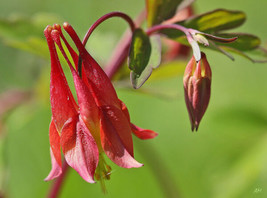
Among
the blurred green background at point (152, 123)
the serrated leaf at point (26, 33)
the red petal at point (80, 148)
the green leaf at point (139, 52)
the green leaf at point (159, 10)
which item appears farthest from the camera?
the blurred green background at point (152, 123)

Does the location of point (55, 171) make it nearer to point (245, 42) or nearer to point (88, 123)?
point (88, 123)

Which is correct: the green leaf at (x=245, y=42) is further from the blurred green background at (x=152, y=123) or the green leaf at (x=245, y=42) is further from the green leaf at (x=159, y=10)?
the blurred green background at (x=152, y=123)

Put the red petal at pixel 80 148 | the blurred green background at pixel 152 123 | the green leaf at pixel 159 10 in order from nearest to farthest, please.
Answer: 1. the red petal at pixel 80 148
2. the green leaf at pixel 159 10
3. the blurred green background at pixel 152 123

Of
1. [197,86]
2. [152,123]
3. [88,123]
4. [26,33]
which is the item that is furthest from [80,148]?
[152,123]

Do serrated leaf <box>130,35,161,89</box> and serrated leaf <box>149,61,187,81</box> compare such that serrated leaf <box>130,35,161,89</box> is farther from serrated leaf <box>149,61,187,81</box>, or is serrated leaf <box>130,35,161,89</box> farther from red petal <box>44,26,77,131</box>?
serrated leaf <box>149,61,187,81</box>

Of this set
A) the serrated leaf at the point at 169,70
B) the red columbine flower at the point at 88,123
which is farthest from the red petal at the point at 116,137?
the serrated leaf at the point at 169,70

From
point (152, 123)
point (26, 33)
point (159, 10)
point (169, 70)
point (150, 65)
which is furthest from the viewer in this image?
point (152, 123)

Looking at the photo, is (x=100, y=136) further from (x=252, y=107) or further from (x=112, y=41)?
(x=252, y=107)
